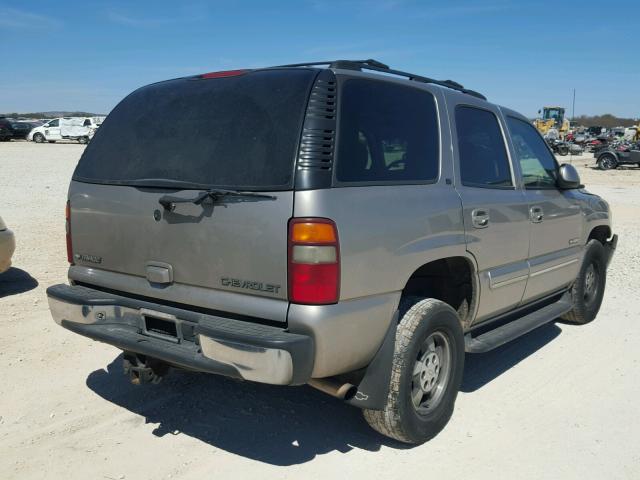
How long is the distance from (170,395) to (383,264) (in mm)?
1915

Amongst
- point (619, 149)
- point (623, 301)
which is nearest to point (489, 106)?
point (623, 301)

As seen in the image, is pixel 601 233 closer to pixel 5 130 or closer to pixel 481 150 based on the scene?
pixel 481 150

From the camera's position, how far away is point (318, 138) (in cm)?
286

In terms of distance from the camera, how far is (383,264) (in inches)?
119

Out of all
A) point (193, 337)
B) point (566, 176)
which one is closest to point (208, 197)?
point (193, 337)

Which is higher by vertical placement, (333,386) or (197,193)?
(197,193)

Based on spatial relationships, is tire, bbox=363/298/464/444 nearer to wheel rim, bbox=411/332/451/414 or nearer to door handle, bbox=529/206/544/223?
wheel rim, bbox=411/332/451/414

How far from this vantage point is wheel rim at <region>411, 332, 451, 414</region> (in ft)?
11.4

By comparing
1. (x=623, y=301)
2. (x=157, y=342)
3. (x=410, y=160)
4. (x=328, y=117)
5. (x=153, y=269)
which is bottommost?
(x=623, y=301)

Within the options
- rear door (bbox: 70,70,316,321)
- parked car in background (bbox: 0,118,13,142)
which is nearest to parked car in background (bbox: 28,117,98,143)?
parked car in background (bbox: 0,118,13,142)

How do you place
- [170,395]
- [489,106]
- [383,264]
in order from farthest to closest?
[489,106] < [170,395] < [383,264]

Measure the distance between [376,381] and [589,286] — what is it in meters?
3.65

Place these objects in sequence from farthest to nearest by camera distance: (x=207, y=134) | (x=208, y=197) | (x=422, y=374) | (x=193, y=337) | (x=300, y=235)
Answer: (x=422, y=374) < (x=207, y=134) < (x=193, y=337) < (x=208, y=197) < (x=300, y=235)

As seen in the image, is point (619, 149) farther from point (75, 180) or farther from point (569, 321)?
point (75, 180)
